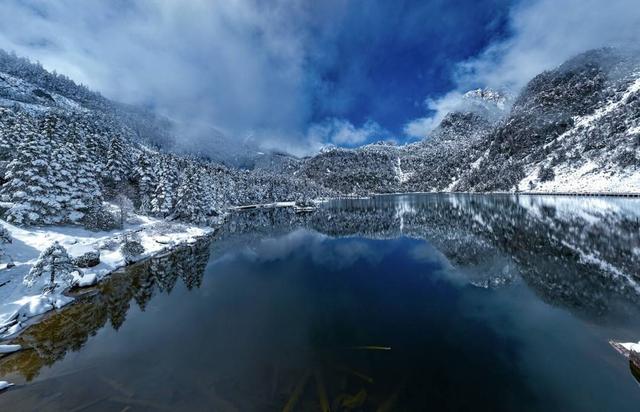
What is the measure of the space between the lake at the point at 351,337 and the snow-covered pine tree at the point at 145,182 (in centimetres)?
3841

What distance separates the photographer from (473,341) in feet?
59.5

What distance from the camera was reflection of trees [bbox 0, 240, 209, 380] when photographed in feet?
59.2

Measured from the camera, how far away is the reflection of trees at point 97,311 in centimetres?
1805

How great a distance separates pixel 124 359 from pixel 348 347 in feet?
45.9

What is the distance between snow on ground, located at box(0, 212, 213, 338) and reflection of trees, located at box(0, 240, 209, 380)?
58.8 inches

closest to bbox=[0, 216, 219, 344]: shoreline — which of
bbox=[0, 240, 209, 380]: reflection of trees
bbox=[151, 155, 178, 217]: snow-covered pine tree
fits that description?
bbox=[0, 240, 209, 380]: reflection of trees

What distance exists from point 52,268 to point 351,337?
28413 millimetres

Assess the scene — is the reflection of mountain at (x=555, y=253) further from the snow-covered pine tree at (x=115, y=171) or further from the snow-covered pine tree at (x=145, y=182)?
the snow-covered pine tree at (x=115, y=171)

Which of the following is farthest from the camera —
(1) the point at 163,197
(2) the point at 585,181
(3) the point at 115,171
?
(2) the point at 585,181

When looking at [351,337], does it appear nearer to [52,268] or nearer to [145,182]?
[52,268]

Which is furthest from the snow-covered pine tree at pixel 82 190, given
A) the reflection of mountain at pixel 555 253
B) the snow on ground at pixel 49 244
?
the reflection of mountain at pixel 555 253

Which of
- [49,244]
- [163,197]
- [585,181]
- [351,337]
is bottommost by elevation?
[351,337]

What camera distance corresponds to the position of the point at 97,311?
25.2 meters

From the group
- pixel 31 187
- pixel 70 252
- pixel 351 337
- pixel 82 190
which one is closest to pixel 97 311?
pixel 70 252
